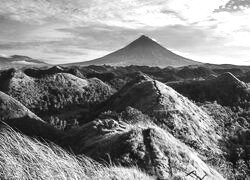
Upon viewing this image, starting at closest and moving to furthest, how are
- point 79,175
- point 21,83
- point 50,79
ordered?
1. point 79,175
2. point 21,83
3. point 50,79

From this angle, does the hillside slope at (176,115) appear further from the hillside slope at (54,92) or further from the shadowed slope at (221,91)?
the hillside slope at (54,92)

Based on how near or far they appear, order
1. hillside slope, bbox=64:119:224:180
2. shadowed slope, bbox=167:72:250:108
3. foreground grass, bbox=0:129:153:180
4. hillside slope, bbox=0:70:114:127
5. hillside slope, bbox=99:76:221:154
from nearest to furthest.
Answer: foreground grass, bbox=0:129:153:180
hillside slope, bbox=64:119:224:180
hillside slope, bbox=99:76:221:154
shadowed slope, bbox=167:72:250:108
hillside slope, bbox=0:70:114:127

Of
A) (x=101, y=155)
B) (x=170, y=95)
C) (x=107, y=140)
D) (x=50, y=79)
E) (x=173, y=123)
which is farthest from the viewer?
(x=50, y=79)

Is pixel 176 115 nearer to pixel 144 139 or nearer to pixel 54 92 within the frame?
pixel 144 139

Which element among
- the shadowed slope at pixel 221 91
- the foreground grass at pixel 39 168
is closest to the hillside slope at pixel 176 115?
the shadowed slope at pixel 221 91

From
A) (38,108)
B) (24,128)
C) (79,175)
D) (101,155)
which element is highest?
(79,175)

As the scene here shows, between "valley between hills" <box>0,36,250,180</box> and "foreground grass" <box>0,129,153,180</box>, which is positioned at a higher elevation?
"foreground grass" <box>0,129,153,180</box>

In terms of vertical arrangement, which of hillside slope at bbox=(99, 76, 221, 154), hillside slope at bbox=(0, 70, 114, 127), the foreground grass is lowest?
hillside slope at bbox=(0, 70, 114, 127)

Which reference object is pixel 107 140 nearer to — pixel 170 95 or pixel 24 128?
pixel 24 128

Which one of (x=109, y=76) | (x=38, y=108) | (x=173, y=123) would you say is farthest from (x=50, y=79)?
(x=173, y=123)

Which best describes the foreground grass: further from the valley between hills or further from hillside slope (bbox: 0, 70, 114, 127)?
hillside slope (bbox: 0, 70, 114, 127)

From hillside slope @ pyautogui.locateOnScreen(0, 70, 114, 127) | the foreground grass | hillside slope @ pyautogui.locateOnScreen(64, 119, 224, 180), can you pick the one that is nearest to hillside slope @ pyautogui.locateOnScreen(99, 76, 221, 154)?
hillside slope @ pyautogui.locateOnScreen(64, 119, 224, 180)
